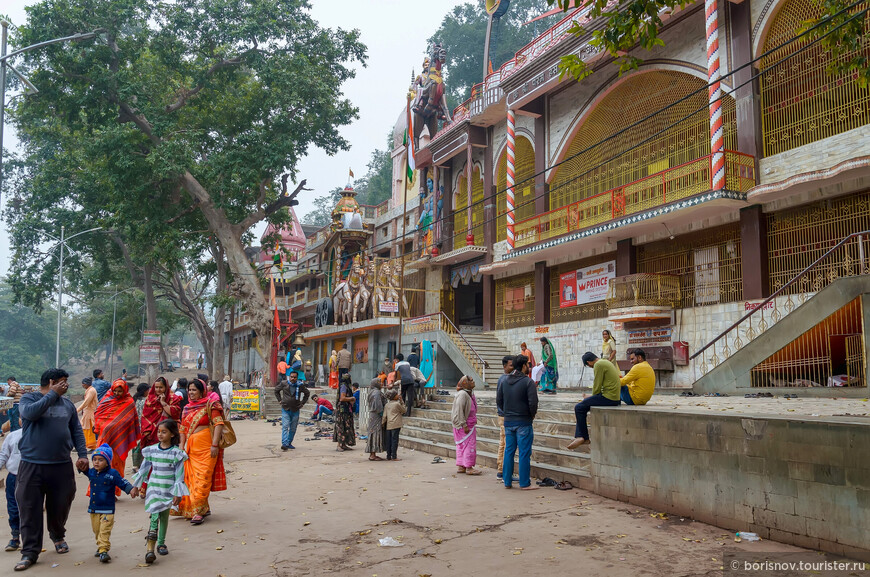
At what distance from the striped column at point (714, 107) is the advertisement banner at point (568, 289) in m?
6.86

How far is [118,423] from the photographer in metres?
8.87

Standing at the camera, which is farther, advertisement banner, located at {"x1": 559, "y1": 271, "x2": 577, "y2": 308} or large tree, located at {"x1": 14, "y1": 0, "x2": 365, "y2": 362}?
large tree, located at {"x1": 14, "y1": 0, "x2": 365, "y2": 362}

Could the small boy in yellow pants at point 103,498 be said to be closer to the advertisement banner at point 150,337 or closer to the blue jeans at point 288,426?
the blue jeans at point 288,426

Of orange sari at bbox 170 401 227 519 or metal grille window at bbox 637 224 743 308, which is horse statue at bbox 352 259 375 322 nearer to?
metal grille window at bbox 637 224 743 308

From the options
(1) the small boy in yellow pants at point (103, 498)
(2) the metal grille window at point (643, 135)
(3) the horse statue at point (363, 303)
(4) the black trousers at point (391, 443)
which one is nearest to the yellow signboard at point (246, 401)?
(3) the horse statue at point (363, 303)

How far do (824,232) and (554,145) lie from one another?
10.5 meters

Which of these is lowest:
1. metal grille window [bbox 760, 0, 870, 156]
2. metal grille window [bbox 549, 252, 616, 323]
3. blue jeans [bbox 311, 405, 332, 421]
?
blue jeans [bbox 311, 405, 332, 421]

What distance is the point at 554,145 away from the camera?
23391 millimetres

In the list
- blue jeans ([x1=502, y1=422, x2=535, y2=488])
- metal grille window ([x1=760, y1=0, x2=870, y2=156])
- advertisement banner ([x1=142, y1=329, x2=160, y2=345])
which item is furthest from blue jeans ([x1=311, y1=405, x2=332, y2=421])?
metal grille window ([x1=760, y1=0, x2=870, y2=156])

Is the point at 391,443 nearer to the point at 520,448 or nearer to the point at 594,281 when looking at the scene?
the point at 520,448

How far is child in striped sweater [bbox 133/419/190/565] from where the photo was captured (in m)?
6.15

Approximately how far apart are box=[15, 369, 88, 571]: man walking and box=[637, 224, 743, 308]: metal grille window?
14.7 meters

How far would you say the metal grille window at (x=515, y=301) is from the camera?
24.4m

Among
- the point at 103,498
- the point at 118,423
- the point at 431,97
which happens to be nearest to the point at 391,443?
the point at 118,423
